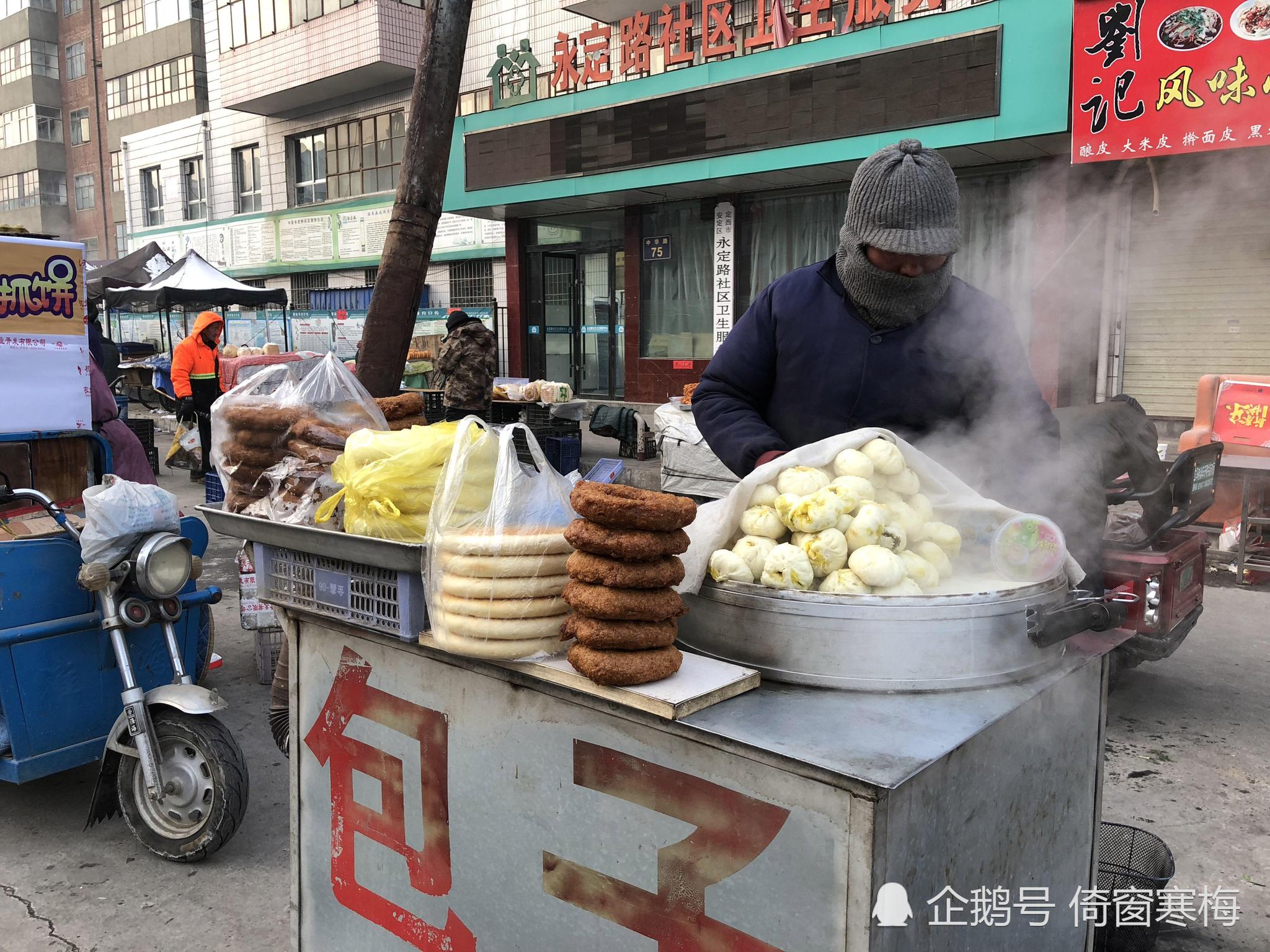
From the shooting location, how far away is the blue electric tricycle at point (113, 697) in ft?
10.1

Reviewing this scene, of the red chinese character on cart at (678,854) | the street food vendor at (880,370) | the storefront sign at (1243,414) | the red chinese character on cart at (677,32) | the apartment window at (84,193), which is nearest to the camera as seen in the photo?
the red chinese character on cart at (678,854)

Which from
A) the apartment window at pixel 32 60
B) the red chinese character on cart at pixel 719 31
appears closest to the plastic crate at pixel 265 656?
the red chinese character on cart at pixel 719 31

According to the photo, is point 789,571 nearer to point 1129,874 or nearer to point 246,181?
point 1129,874

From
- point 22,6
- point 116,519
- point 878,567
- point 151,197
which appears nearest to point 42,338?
point 116,519

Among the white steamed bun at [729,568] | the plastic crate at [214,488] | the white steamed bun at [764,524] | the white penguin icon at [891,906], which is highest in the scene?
the white steamed bun at [764,524]

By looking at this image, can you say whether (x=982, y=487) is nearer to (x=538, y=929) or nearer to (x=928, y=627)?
(x=928, y=627)

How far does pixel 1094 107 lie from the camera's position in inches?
316

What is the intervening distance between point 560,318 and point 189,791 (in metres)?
12.5

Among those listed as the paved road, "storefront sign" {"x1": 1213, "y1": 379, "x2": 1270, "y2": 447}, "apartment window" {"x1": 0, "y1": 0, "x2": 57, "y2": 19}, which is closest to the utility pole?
the paved road

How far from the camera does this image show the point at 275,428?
2.42 metres

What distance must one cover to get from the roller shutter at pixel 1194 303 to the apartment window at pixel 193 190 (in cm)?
2218

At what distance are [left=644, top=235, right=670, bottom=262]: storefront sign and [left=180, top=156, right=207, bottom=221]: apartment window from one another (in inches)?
614

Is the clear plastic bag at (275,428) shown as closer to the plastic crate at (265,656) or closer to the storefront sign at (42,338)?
the storefront sign at (42,338)

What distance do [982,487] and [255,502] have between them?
1937mm
